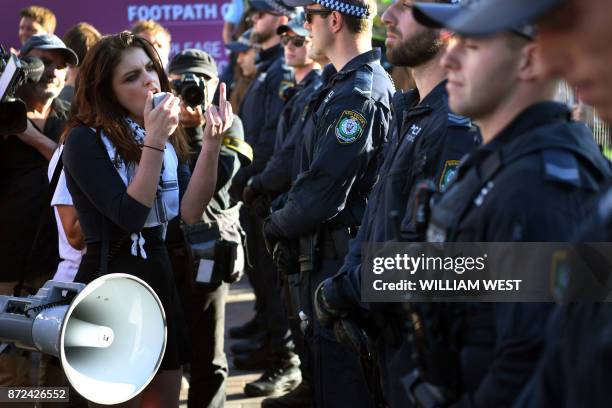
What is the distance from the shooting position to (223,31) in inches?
407

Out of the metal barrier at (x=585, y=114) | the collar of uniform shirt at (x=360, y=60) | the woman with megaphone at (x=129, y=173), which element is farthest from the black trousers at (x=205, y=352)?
the metal barrier at (x=585, y=114)

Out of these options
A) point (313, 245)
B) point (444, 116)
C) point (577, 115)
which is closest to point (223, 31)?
point (313, 245)

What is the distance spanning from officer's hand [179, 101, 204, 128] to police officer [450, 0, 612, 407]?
3.82m

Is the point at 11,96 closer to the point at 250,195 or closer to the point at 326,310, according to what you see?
the point at 326,310

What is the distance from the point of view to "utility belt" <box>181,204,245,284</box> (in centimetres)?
501

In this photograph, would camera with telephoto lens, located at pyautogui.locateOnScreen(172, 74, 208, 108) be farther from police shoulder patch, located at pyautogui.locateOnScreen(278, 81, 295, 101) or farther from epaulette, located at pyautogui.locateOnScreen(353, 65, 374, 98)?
police shoulder patch, located at pyautogui.locateOnScreen(278, 81, 295, 101)

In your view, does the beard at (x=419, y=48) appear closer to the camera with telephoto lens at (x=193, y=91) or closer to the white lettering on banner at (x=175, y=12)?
the camera with telephoto lens at (x=193, y=91)

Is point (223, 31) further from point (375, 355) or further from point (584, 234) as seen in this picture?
point (584, 234)

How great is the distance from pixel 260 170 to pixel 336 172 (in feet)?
9.44

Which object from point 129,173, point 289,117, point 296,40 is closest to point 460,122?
point 129,173

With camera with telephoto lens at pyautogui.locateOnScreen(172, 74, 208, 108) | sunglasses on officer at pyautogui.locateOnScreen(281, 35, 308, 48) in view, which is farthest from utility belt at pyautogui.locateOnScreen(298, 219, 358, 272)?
sunglasses on officer at pyautogui.locateOnScreen(281, 35, 308, 48)

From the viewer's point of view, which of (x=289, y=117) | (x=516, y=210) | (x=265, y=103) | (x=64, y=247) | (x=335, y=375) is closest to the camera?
(x=516, y=210)

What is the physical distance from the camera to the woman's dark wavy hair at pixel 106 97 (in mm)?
3910

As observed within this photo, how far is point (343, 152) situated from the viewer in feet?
14.3
